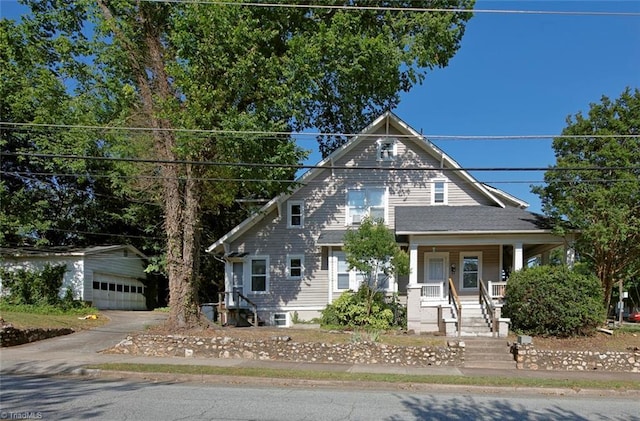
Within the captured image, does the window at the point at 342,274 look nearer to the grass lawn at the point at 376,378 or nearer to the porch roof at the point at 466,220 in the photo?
the porch roof at the point at 466,220

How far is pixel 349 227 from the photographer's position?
21.2 meters

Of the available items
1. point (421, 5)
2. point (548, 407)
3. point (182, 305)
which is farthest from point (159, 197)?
point (548, 407)

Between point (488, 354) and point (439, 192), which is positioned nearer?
point (488, 354)

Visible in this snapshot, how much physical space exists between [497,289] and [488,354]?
5837 mm

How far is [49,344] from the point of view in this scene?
1574 cm

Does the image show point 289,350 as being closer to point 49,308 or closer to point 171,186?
point 171,186

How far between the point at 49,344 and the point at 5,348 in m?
1.25

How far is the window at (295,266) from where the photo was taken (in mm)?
21953

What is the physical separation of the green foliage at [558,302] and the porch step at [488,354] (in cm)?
177

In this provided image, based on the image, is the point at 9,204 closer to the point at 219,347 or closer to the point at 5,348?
the point at 5,348

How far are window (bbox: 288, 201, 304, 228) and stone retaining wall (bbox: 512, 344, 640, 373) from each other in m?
11.8

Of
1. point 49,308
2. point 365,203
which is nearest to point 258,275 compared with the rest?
point 365,203

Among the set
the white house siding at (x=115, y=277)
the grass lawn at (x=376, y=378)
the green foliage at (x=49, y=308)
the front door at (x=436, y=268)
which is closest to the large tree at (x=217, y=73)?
the grass lawn at (x=376, y=378)

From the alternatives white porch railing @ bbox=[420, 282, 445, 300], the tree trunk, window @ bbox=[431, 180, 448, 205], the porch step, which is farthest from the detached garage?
the porch step
